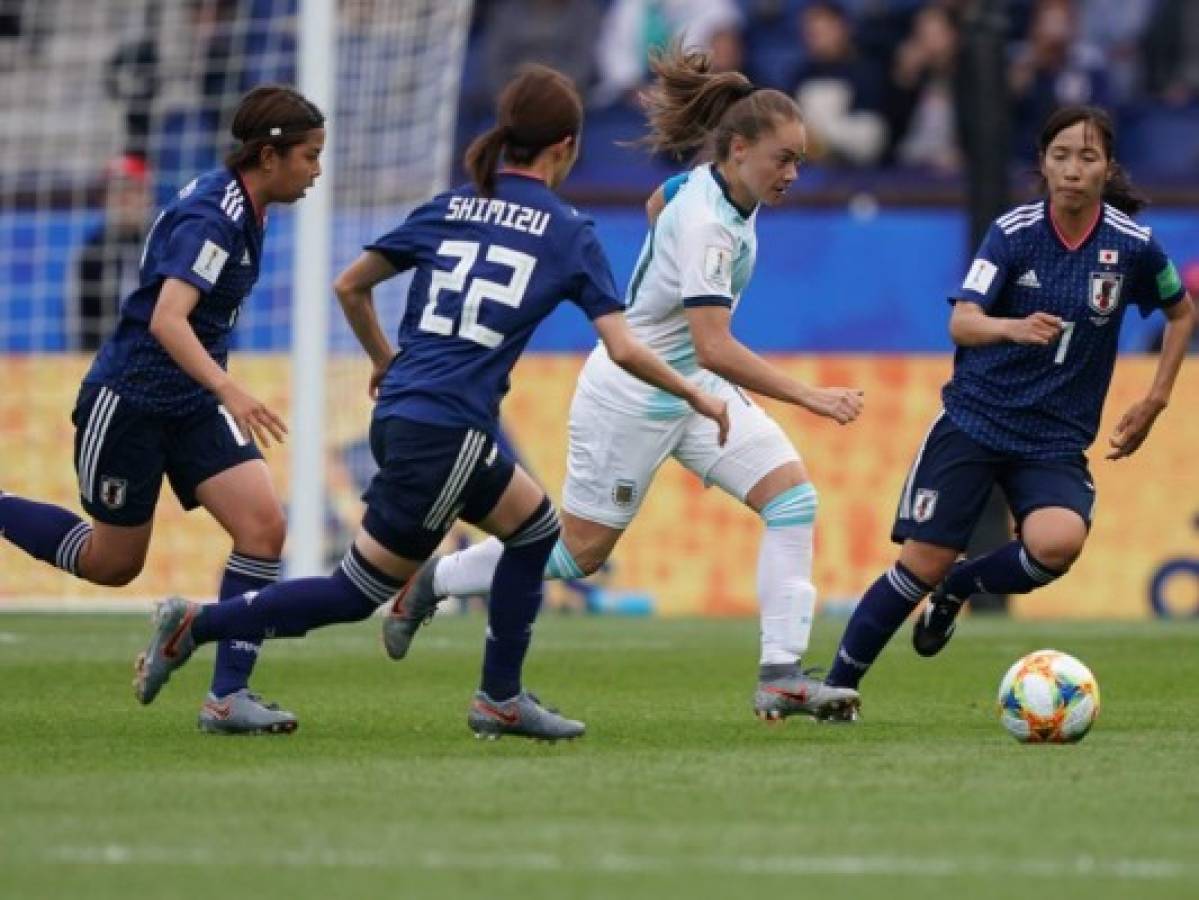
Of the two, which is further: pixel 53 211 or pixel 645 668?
pixel 53 211

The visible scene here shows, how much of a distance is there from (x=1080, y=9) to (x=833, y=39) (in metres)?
2.44

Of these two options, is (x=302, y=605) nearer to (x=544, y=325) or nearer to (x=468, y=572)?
(x=468, y=572)

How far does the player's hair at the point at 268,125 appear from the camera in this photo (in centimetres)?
812

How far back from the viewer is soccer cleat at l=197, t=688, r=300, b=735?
8.15m

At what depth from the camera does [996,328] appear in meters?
8.25

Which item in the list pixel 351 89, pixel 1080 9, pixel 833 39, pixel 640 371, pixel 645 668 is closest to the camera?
pixel 640 371

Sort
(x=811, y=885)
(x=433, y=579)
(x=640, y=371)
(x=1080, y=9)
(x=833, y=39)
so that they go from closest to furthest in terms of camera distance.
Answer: (x=811, y=885) < (x=640, y=371) < (x=433, y=579) < (x=833, y=39) < (x=1080, y=9)

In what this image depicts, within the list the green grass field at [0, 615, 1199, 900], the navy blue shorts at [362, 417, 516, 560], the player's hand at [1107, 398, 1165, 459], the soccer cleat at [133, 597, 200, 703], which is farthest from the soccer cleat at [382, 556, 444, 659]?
the player's hand at [1107, 398, 1165, 459]

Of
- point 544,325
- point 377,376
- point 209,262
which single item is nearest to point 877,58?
point 544,325

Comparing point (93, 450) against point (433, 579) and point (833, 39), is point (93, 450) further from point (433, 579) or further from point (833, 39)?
point (833, 39)

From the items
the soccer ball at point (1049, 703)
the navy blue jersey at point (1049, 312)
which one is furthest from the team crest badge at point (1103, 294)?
the soccer ball at point (1049, 703)

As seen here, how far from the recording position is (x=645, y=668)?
1127 cm

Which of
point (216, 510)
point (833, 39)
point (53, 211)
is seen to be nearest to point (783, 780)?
point (216, 510)

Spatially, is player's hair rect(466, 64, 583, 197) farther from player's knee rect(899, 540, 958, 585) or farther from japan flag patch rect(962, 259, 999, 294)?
player's knee rect(899, 540, 958, 585)
